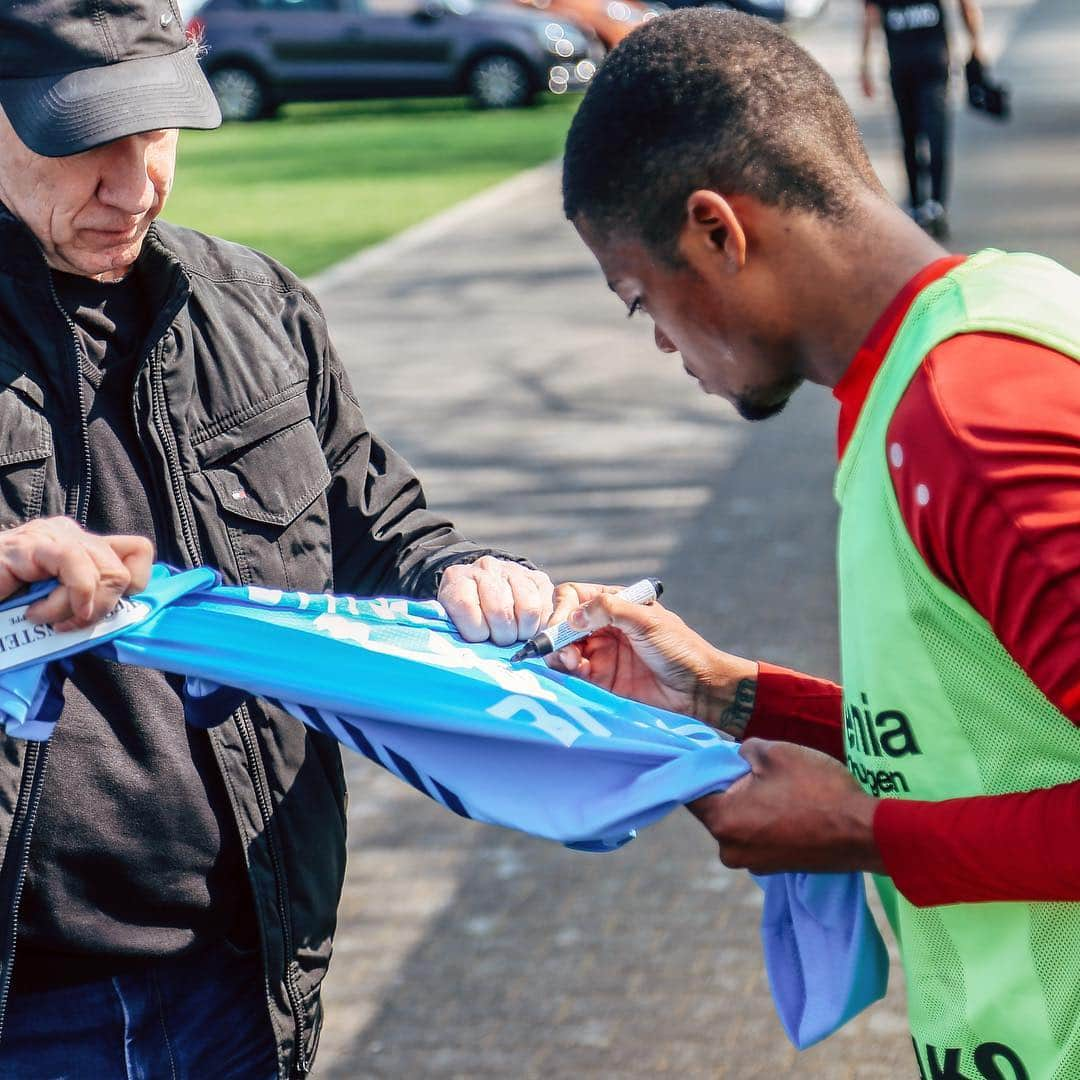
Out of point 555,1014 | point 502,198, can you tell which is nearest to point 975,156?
point 502,198

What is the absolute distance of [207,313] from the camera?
247cm

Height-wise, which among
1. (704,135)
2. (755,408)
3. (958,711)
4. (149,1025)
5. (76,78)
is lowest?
(149,1025)

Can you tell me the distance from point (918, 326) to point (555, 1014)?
287 centimetres

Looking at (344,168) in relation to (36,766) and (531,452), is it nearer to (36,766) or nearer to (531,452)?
(531,452)

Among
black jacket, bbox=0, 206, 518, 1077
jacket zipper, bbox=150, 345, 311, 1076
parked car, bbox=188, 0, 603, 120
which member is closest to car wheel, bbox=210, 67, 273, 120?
parked car, bbox=188, 0, 603, 120

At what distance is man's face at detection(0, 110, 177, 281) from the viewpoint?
7.54 feet

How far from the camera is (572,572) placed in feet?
23.2

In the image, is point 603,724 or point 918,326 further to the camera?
point 603,724

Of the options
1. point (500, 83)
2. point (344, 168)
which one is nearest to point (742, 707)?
point (344, 168)

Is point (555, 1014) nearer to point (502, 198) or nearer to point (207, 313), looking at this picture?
point (207, 313)

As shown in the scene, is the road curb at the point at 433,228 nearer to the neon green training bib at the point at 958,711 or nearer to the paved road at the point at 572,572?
the paved road at the point at 572,572

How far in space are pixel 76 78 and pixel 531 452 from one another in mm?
6732

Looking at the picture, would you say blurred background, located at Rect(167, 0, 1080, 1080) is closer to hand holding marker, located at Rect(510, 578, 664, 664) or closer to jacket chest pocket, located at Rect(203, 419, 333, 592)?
jacket chest pocket, located at Rect(203, 419, 333, 592)

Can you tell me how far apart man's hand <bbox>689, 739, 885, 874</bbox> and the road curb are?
34.4 feet
